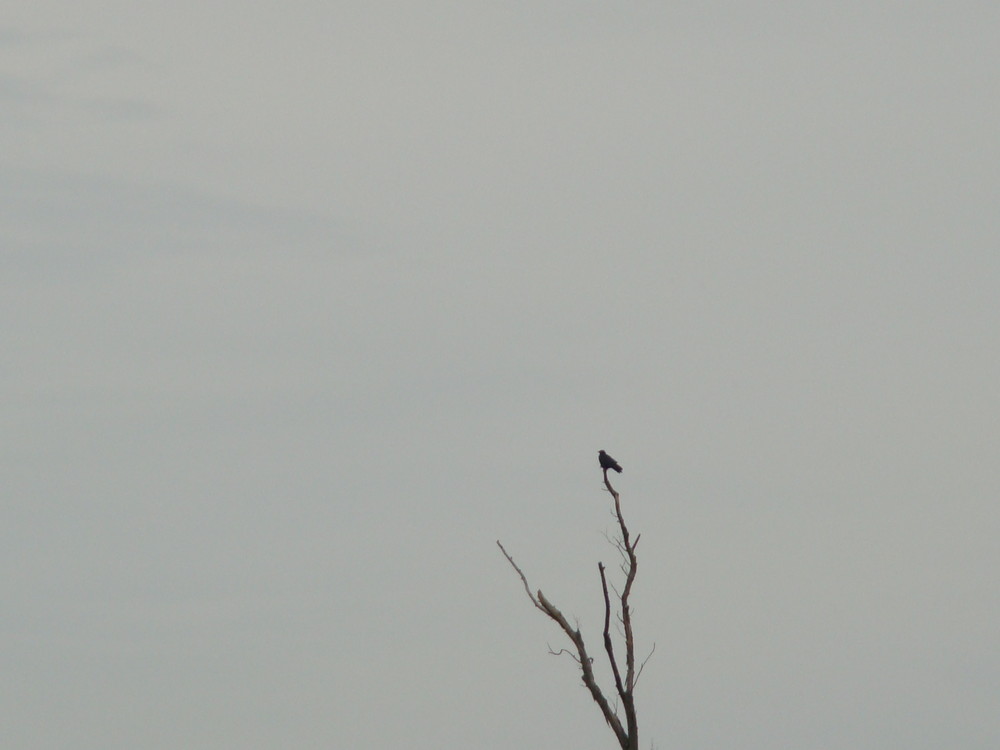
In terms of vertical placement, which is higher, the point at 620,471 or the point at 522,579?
the point at 620,471

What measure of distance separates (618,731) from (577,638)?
161 centimetres

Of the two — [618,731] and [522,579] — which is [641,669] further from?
[522,579]

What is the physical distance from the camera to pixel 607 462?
82.8 feet

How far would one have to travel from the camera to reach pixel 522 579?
931 inches

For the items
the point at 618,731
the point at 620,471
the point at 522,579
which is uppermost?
the point at 620,471

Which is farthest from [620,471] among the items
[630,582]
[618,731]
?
[618,731]

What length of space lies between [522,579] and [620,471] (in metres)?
3.02

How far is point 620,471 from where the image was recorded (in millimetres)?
25672

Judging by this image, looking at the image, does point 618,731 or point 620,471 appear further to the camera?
point 620,471

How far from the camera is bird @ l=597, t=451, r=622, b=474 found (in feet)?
82.0

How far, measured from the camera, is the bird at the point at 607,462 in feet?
82.0

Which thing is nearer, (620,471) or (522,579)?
(522,579)

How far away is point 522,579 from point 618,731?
283cm

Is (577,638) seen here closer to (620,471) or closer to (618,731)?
(618,731)
